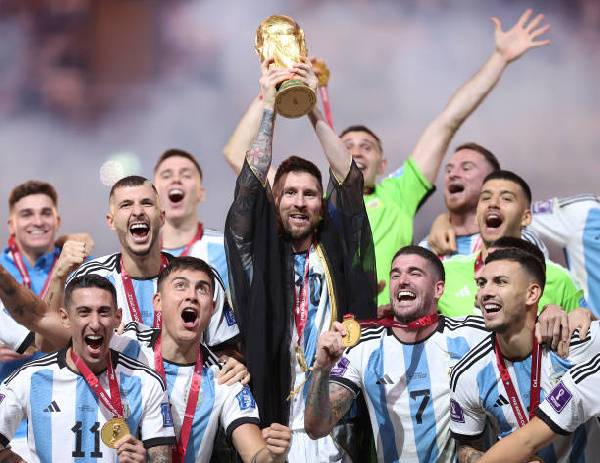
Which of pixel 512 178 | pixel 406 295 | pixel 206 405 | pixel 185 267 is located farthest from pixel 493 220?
pixel 206 405

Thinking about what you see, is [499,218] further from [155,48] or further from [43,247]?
[155,48]

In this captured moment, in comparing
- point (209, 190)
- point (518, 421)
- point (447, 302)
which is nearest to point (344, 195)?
point (447, 302)

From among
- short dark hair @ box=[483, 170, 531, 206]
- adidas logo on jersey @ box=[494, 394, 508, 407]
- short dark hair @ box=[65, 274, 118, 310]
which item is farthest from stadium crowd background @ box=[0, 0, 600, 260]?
adidas logo on jersey @ box=[494, 394, 508, 407]

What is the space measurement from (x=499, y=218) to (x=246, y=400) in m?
1.50

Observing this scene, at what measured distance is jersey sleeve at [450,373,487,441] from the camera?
11.1 feet

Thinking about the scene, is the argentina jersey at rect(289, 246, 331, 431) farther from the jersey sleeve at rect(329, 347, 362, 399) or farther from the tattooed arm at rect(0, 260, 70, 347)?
the tattooed arm at rect(0, 260, 70, 347)

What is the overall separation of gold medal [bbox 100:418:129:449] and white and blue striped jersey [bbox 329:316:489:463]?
2.70ft

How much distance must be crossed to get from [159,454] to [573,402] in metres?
1.40

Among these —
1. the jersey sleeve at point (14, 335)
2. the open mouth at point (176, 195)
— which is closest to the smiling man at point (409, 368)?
the jersey sleeve at point (14, 335)

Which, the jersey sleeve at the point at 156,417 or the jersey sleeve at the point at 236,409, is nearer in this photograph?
the jersey sleeve at the point at 156,417

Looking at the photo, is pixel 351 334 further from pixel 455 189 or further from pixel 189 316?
pixel 455 189

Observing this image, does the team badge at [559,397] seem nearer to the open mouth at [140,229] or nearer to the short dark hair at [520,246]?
the short dark hair at [520,246]

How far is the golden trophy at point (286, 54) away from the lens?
12.1 ft

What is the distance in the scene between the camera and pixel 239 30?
6715mm
